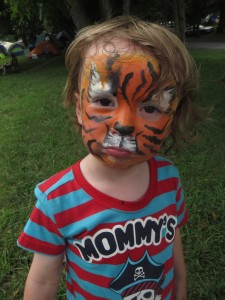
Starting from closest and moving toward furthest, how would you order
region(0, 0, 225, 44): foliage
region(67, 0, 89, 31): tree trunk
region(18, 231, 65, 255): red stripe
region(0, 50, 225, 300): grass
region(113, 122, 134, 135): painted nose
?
1. region(113, 122, 134, 135): painted nose
2. region(18, 231, 65, 255): red stripe
3. region(0, 50, 225, 300): grass
4. region(0, 0, 225, 44): foliage
5. region(67, 0, 89, 31): tree trunk

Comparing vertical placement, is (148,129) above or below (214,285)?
above

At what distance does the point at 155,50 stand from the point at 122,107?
0.22 metres

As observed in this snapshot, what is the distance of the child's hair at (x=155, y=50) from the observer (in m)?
1.09

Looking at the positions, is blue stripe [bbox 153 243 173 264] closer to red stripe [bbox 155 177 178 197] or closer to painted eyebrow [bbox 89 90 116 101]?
red stripe [bbox 155 177 178 197]

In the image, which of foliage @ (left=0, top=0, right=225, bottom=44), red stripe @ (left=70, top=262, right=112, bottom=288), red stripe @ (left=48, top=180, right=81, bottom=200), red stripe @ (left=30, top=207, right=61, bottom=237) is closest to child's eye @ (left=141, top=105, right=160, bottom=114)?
red stripe @ (left=48, top=180, right=81, bottom=200)

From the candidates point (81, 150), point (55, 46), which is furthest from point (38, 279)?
point (55, 46)

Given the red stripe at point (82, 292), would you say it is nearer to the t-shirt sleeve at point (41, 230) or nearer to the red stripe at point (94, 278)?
the red stripe at point (94, 278)

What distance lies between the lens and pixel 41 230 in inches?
44.7

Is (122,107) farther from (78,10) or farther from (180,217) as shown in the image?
A: (78,10)

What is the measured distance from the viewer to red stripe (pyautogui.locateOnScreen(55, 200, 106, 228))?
114 cm

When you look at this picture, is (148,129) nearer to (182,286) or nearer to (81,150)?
(182,286)

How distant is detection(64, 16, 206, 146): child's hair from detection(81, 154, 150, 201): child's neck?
278 mm

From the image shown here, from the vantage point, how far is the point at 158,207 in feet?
4.09

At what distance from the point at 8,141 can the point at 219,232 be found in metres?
3.40
